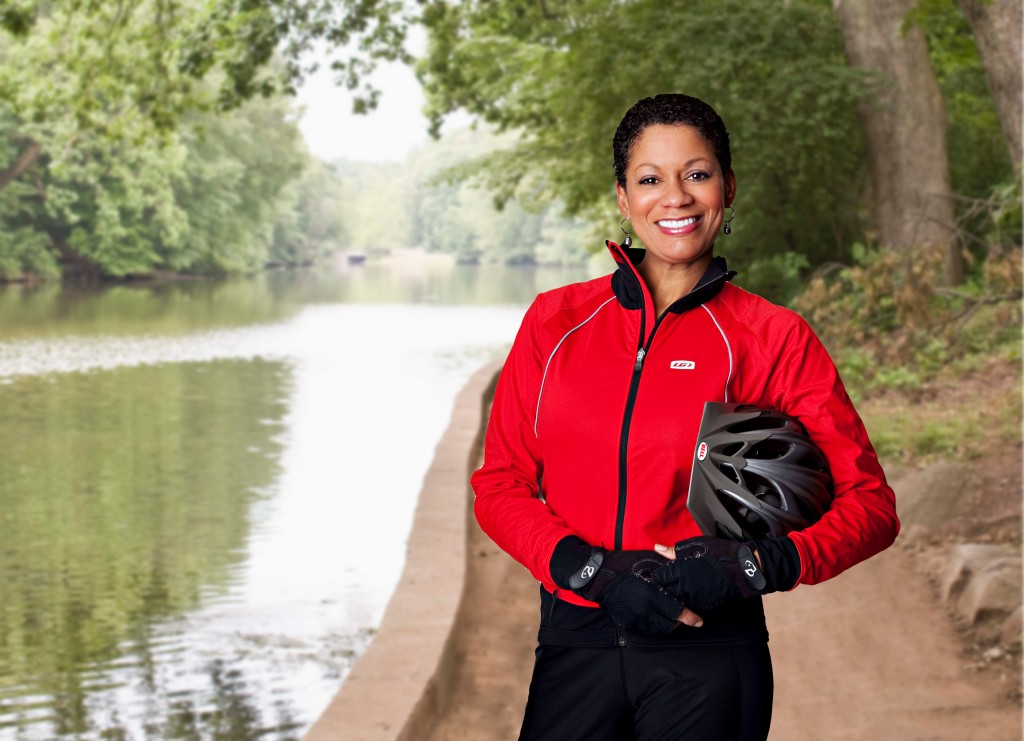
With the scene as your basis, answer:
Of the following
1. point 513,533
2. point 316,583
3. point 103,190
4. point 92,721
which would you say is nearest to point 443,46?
point 316,583

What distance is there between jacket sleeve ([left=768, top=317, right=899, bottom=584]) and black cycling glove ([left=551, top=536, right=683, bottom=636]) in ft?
0.91

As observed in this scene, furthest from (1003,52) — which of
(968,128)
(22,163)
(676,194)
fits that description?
(22,163)

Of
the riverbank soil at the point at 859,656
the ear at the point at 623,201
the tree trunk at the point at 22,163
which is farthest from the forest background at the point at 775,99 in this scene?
the tree trunk at the point at 22,163

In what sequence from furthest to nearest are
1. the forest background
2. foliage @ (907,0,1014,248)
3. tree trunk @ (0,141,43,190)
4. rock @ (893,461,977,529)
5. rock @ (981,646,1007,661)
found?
tree trunk @ (0,141,43,190)
foliage @ (907,0,1014,248)
the forest background
rock @ (893,461,977,529)
rock @ (981,646,1007,661)

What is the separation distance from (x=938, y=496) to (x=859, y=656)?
2715mm

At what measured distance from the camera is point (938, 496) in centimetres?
939

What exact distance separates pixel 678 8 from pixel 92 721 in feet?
45.6

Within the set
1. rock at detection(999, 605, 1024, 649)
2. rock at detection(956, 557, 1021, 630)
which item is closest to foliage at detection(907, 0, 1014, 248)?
rock at detection(956, 557, 1021, 630)

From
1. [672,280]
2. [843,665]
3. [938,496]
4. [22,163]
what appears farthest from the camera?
[22,163]

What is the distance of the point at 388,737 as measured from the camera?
529 centimetres

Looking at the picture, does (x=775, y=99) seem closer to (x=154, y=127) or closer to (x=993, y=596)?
(x=154, y=127)

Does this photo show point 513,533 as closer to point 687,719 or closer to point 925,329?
point 687,719

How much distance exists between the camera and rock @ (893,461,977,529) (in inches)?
367

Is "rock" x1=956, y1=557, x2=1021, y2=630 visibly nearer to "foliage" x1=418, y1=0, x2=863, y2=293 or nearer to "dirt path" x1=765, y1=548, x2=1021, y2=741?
"dirt path" x1=765, y1=548, x2=1021, y2=741
